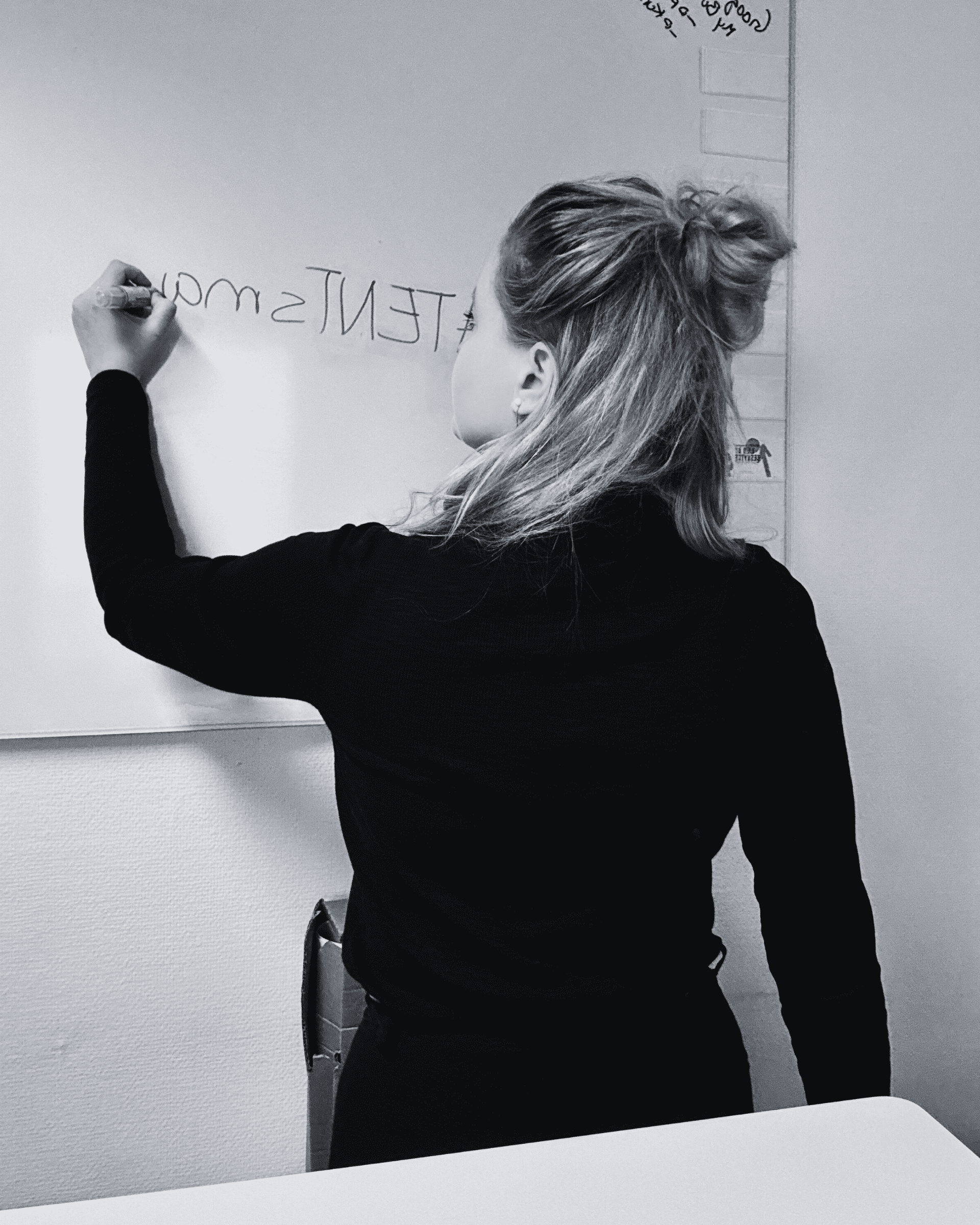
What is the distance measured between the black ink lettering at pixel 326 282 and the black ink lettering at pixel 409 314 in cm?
6

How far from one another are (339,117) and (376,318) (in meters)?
0.22

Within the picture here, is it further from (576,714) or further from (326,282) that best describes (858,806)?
(326,282)

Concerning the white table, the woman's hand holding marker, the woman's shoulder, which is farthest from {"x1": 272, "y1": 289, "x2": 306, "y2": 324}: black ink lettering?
the white table

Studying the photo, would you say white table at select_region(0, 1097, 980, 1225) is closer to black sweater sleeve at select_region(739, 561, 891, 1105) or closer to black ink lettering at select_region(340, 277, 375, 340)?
black sweater sleeve at select_region(739, 561, 891, 1105)

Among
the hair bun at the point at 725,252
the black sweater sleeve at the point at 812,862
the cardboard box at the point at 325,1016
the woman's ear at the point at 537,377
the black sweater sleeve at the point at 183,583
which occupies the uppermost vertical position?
the hair bun at the point at 725,252

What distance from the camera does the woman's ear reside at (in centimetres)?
78

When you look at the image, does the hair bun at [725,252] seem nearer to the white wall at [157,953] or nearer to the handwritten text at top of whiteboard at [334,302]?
the handwritten text at top of whiteboard at [334,302]

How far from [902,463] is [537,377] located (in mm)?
758

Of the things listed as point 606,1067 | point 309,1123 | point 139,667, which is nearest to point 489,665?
point 606,1067

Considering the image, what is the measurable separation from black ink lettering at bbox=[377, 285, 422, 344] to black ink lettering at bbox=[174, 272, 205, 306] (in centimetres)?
20

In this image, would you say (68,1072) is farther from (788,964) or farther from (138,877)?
(788,964)

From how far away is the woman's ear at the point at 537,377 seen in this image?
2.56ft

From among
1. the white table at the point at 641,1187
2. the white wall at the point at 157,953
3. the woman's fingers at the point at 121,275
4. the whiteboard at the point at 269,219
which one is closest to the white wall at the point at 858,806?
the white wall at the point at 157,953

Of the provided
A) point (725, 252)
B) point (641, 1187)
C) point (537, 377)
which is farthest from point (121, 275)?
point (641, 1187)
